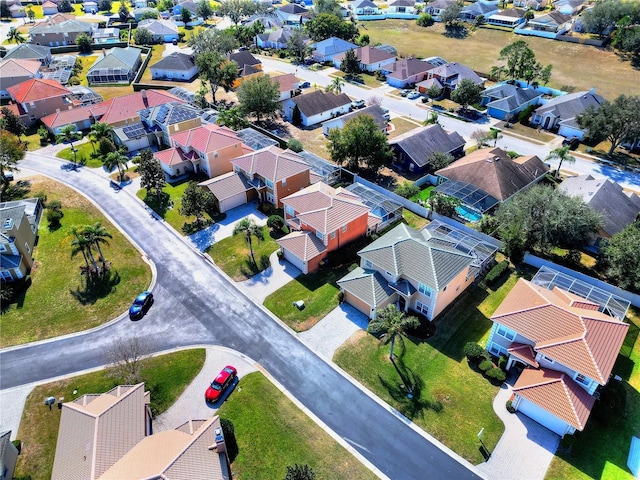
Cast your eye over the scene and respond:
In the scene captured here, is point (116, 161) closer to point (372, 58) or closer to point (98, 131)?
point (98, 131)

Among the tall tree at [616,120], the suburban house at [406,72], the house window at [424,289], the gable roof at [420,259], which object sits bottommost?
the house window at [424,289]

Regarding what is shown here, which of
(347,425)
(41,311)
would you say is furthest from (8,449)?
(347,425)

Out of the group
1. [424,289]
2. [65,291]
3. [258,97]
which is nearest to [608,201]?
[424,289]

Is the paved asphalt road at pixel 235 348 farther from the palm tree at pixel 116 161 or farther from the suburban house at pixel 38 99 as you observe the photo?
the suburban house at pixel 38 99

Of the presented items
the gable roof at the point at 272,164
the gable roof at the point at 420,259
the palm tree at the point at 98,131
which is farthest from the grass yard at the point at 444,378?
the palm tree at the point at 98,131

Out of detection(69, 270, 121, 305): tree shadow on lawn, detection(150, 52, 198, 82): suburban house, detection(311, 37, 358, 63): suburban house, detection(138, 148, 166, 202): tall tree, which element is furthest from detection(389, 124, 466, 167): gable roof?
detection(150, 52, 198, 82): suburban house

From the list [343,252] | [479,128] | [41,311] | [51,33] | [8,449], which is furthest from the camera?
[51,33]

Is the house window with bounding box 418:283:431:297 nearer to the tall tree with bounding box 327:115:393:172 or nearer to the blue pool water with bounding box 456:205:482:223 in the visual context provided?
the blue pool water with bounding box 456:205:482:223

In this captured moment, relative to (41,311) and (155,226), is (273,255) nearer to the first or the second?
(155,226)
